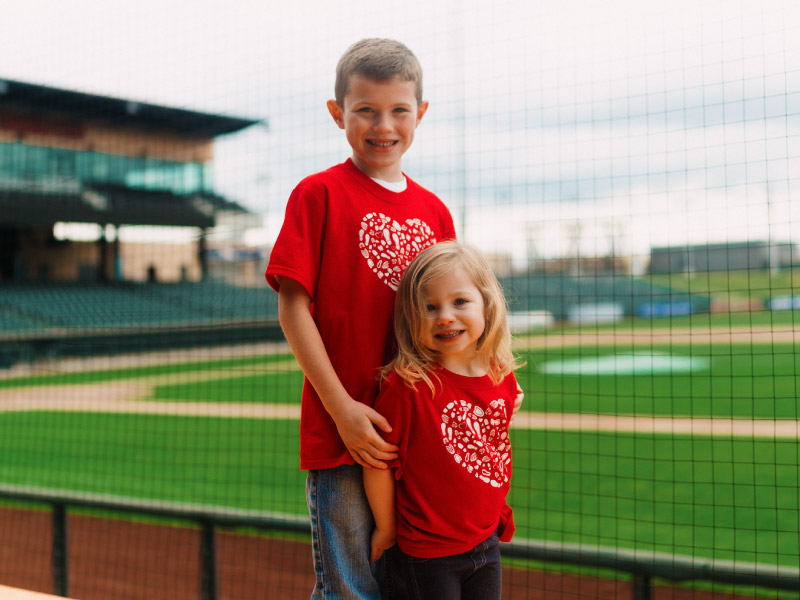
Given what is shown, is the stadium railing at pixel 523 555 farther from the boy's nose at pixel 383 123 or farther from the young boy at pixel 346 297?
the boy's nose at pixel 383 123

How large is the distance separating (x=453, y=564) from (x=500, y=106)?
230 centimetres

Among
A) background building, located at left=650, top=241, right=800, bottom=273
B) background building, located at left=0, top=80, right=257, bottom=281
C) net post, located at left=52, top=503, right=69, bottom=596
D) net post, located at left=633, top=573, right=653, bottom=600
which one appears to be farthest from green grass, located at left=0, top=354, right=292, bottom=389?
net post, located at left=633, top=573, right=653, bottom=600

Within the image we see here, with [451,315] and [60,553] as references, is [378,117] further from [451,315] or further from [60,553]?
[60,553]

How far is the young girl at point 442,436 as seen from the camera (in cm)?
142

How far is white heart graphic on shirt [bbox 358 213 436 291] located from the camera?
4.89 ft

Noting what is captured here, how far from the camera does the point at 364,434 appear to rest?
1357 mm

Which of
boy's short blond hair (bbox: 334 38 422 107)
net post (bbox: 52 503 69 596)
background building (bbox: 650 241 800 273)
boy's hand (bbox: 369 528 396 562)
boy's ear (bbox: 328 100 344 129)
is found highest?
boy's short blond hair (bbox: 334 38 422 107)

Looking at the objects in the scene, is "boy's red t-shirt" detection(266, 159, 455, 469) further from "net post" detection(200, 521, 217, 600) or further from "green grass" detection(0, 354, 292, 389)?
"green grass" detection(0, 354, 292, 389)

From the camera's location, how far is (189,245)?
18797 mm

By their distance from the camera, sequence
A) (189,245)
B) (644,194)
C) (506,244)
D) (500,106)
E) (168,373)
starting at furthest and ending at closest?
1. (189,245)
2. (168,373)
3. (506,244)
4. (500,106)
5. (644,194)

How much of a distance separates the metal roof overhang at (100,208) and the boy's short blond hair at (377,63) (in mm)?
13152

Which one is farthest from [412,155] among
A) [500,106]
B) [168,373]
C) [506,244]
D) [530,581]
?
[168,373]

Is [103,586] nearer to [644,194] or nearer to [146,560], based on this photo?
[146,560]

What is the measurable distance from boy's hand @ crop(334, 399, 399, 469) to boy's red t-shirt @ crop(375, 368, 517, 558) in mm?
27
